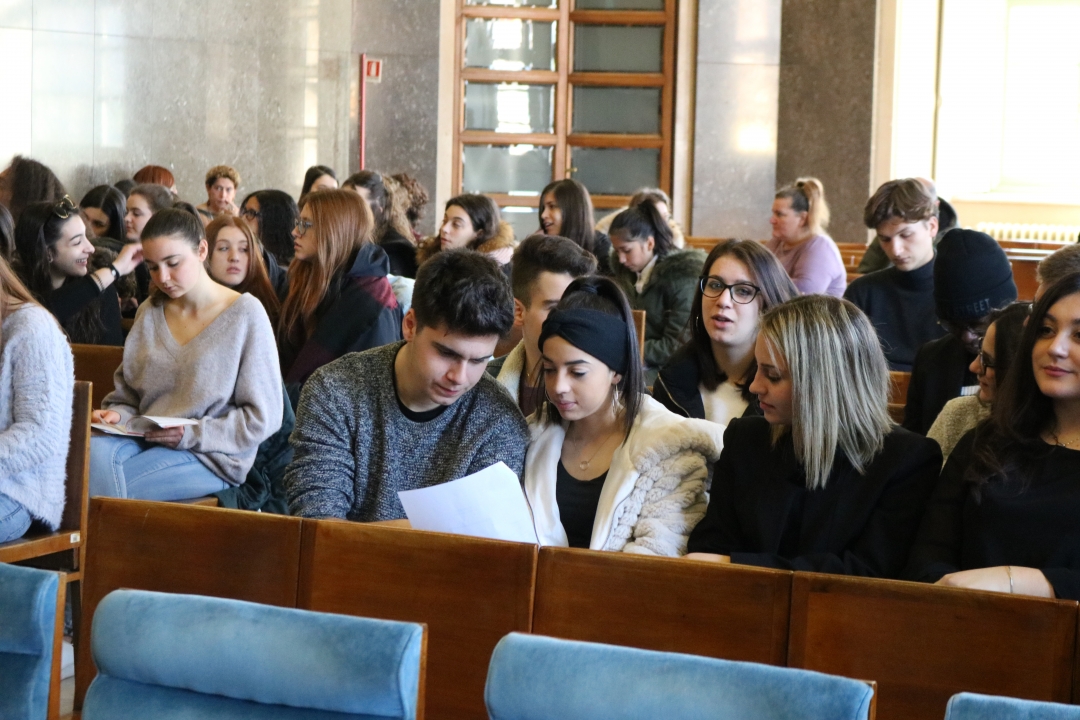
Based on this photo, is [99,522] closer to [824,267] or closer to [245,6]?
[824,267]

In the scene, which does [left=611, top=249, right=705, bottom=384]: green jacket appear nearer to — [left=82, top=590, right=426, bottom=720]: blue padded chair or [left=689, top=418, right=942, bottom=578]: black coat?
[left=689, top=418, right=942, bottom=578]: black coat

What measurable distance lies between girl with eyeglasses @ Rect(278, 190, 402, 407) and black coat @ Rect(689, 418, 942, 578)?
208 centimetres

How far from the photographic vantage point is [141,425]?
347cm

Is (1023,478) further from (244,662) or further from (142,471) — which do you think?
(142,471)

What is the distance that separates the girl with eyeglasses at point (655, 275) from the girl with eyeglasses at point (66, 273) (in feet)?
6.42

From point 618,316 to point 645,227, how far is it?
Result: 280 centimetres

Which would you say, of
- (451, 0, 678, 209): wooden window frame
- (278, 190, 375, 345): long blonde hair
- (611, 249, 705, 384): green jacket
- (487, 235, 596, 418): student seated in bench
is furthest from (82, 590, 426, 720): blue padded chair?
(451, 0, 678, 209): wooden window frame

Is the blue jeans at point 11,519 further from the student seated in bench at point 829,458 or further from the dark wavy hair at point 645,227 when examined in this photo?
the dark wavy hair at point 645,227

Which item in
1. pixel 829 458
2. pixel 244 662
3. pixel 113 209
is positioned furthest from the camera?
pixel 113 209

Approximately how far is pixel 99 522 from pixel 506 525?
717 mm

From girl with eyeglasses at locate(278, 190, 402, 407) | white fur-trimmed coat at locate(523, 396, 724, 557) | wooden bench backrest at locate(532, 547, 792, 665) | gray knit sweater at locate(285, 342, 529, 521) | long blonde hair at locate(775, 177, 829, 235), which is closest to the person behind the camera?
wooden bench backrest at locate(532, 547, 792, 665)

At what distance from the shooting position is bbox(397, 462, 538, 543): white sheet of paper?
7.21ft

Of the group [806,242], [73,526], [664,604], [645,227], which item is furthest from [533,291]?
[806,242]

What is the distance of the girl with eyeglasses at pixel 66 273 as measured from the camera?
4316 millimetres
